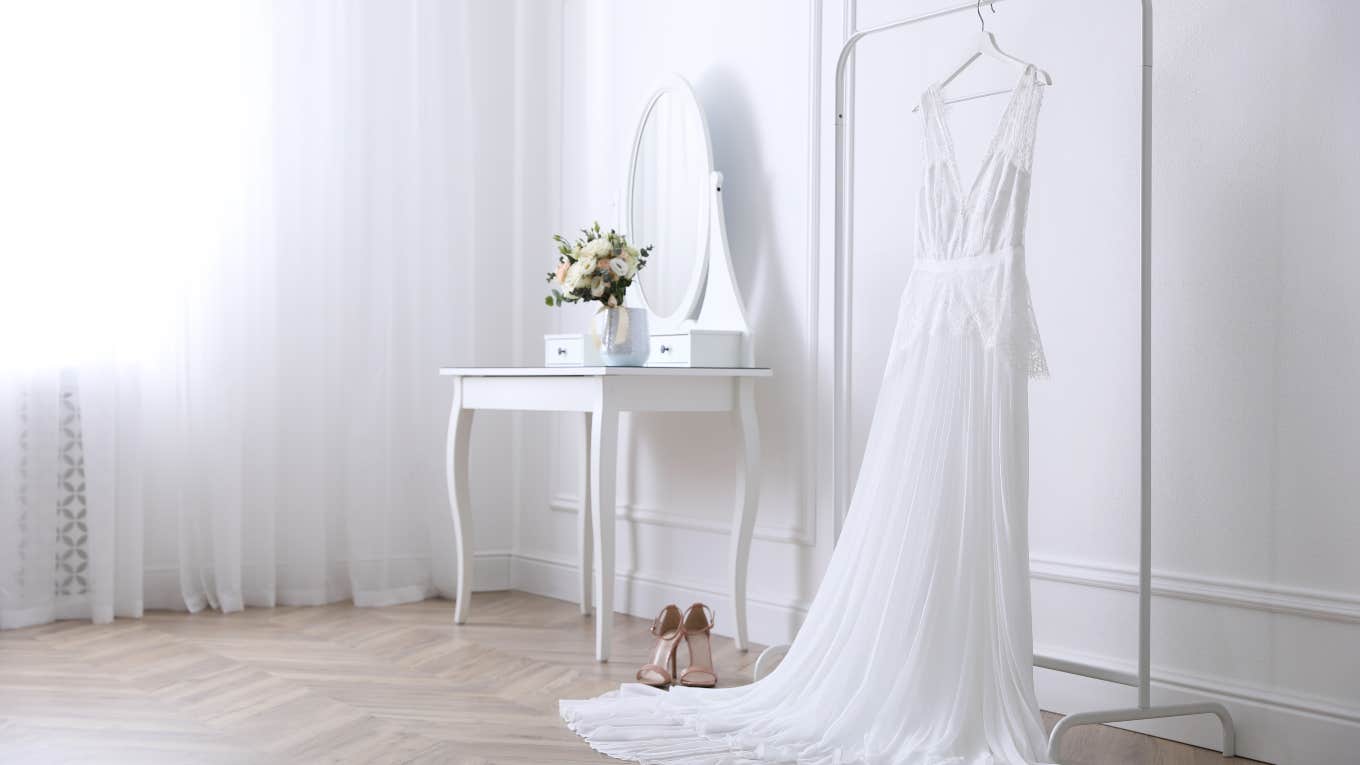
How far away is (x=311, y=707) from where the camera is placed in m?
2.71

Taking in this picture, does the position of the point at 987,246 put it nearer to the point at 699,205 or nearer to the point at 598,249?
the point at 598,249

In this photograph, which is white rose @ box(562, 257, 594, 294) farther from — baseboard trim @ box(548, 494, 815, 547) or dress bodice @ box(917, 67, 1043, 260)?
dress bodice @ box(917, 67, 1043, 260)

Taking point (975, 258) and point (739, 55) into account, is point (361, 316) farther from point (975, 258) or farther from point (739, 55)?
point (975, 258)

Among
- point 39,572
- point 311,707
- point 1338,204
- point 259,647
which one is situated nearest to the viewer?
point 1338,204

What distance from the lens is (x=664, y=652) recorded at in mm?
2998

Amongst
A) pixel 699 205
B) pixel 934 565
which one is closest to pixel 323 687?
pixel 934 565

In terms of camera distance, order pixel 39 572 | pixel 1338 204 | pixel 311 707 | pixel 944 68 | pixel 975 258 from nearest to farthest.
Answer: pixel 1338 204
pixel 975 258
pixel 311 707
pixel 944 68
pixel 39 572

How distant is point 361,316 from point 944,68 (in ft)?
6.92

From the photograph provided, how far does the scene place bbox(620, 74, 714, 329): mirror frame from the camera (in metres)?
3.64

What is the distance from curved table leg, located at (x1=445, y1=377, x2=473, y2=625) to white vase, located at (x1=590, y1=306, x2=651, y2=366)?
0.63 m

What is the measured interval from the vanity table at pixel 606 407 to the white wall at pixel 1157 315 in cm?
16

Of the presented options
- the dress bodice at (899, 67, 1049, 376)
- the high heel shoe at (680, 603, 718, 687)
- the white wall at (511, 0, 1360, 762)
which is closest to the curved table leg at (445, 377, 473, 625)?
the white wall at (511, 0, 1360, 762)

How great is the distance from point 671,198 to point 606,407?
92cm

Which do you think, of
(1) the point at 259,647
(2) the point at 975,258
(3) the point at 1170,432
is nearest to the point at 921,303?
(2) the point at 975,258
